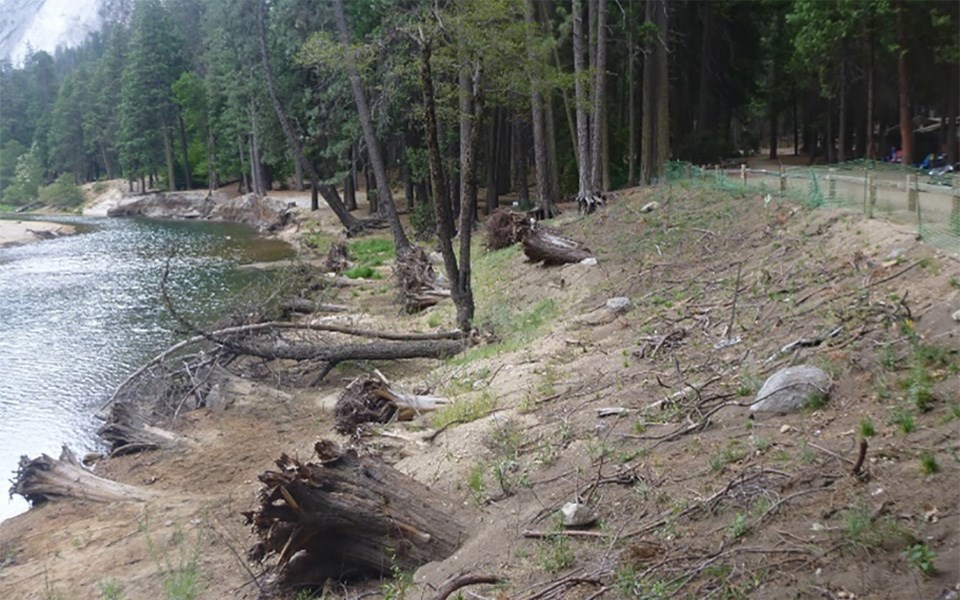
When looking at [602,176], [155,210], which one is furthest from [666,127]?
[155,210]

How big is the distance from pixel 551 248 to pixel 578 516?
38.1 feet

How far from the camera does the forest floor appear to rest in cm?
486

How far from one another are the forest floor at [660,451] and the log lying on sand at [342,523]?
19 centimetres

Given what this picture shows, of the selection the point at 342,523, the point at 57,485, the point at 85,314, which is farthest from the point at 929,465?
the point at 85,314

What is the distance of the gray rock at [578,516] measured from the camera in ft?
19.4

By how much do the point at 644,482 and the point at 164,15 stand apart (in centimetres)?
6860

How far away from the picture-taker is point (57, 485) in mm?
10430

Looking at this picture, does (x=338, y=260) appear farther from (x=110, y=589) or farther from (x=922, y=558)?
(x=922, y=558)

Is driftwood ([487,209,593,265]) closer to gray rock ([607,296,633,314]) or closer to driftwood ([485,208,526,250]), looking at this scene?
driftwood ([485,208,526,250])

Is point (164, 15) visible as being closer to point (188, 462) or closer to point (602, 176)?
point (602, 176)

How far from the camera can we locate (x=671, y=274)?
13070 mm

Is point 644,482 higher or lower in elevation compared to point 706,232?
lower

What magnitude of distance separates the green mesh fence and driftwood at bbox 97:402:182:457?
33.4 feet

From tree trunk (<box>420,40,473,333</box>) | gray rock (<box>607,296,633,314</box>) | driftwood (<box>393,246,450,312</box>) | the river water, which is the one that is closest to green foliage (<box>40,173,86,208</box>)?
the river water
